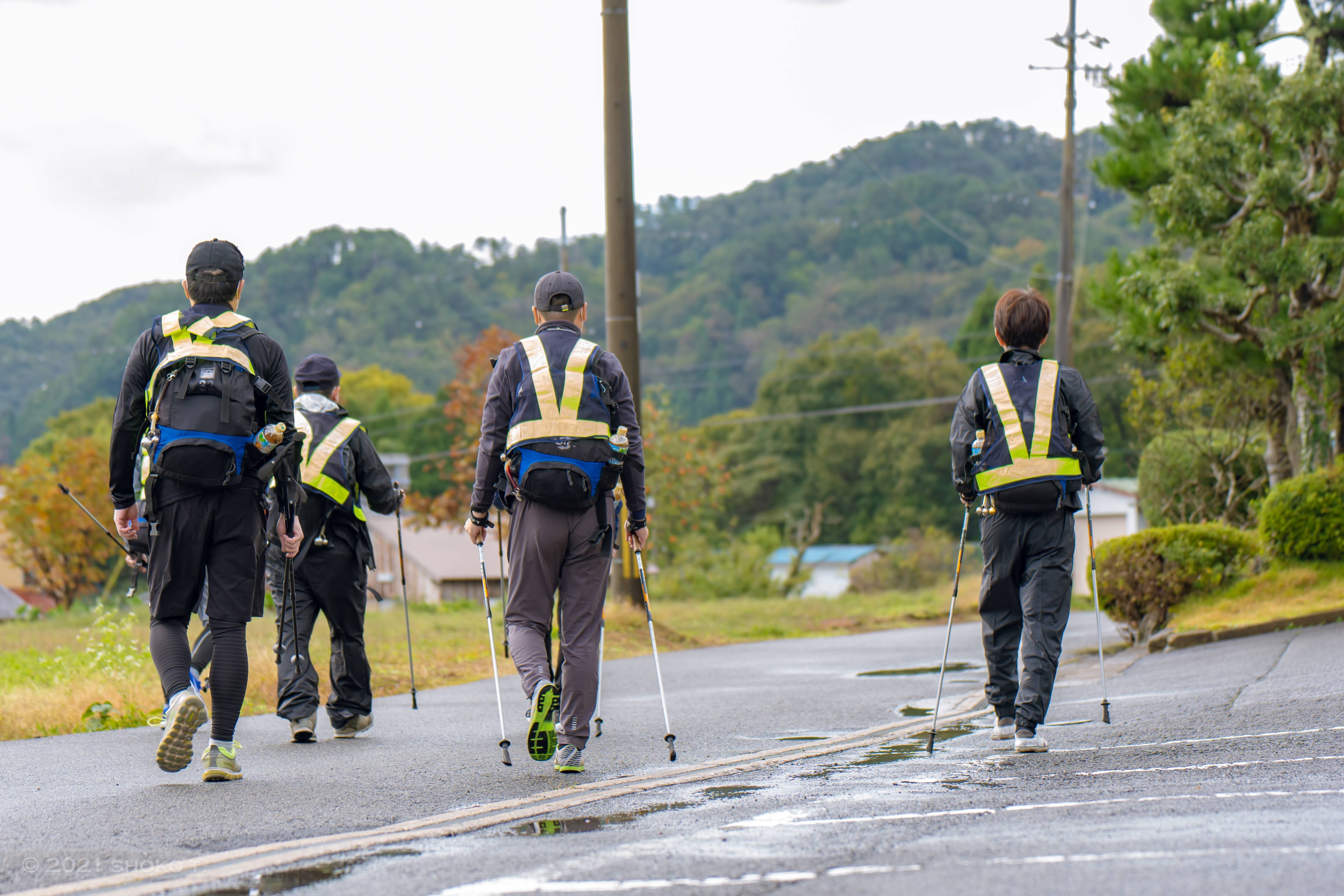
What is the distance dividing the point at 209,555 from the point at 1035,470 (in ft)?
12.3

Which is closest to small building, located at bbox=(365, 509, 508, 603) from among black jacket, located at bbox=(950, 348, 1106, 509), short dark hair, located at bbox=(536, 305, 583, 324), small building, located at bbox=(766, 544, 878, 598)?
small building, located at bbox=(766, 544, 878, 598)

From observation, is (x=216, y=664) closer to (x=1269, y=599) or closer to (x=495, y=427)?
(x=495, y=427)

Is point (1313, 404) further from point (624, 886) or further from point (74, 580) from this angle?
point (74, 580)

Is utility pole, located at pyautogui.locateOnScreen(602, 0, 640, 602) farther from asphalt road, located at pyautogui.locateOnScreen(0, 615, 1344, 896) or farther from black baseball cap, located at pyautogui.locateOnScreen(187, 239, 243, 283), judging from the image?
black baseball cap, located at pyautogui.locateOnScreen(187, 239, 243, 283)

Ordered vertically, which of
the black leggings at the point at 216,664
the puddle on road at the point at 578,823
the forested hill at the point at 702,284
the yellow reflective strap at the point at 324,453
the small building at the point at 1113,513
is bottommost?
the small building at the point at 1113,513

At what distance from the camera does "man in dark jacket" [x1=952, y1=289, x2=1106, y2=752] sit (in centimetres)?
623

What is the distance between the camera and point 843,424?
226 ft

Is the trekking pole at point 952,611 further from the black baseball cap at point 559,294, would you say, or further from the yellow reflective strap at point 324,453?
the yellow reflective strap at point 324,453

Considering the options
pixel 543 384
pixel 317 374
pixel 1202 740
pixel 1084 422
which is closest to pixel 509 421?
pixel 543 384

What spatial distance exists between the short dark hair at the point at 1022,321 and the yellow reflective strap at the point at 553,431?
6.99 ft

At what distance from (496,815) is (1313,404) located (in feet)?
46.3

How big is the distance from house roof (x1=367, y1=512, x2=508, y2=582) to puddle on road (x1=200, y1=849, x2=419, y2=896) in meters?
48.3

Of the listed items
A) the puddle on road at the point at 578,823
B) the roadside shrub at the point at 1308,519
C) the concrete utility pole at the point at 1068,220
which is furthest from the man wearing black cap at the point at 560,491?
the concrete utility pole at the point at 1068,220

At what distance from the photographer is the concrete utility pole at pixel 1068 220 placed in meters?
28.9
